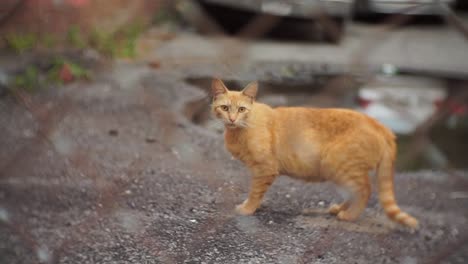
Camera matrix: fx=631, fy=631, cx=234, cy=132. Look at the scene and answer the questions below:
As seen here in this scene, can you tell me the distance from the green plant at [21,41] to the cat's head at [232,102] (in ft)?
7.61

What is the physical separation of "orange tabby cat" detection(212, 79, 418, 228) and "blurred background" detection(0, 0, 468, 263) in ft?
0.34

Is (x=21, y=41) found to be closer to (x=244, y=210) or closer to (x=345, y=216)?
(x=244, y=210)

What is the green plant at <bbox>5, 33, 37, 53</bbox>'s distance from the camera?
11.6 feet

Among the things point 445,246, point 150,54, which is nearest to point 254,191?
point 445,246

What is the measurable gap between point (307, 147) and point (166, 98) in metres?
1.13

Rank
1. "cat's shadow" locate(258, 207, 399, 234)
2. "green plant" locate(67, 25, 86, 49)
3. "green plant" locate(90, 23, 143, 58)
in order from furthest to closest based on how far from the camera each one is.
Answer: "green plant" locate(67, 25, 86, 49), "green plant" locate(90, 23, 143, 58), "cat's shadow" locate(258, 207, 399, 234)

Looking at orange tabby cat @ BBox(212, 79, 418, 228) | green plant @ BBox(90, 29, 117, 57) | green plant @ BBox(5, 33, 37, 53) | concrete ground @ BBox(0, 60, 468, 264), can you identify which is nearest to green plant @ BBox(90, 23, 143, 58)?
green plant @ BBox(90, 29, 117, 57)

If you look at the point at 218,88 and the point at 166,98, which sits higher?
the point at 218,88

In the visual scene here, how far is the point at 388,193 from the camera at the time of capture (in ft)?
5.75

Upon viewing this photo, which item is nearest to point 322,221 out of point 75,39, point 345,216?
point 345,216

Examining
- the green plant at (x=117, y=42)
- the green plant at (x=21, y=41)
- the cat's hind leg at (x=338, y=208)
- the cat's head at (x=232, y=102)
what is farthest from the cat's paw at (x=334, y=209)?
the green plant at (x=21, y=41)

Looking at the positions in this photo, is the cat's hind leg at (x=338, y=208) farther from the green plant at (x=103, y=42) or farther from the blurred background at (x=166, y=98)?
the green plant at (x=103, y=42)

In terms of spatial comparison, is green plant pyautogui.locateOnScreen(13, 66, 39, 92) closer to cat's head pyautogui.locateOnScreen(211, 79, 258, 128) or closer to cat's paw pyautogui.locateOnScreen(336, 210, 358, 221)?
cat's head pyautogui.locateOnScreen(211, 79, 258, 128)

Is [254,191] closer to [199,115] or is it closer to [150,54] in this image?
[199,115]
